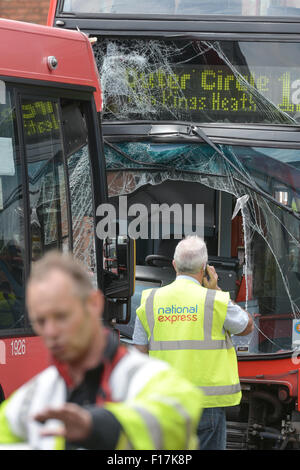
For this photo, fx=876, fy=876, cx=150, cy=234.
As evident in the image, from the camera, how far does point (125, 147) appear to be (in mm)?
6781

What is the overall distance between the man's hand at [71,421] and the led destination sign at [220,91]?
484 centimetres

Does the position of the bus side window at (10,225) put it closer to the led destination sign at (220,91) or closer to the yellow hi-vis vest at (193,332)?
the yellow hi-vis vest at (193,332)

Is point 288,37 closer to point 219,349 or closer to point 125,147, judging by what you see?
point 125,147

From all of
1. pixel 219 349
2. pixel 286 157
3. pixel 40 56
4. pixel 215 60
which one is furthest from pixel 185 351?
pixel 215 60

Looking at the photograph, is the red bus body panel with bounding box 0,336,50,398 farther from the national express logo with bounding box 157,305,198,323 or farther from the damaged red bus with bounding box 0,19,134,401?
the national express logo with bounding box 157,305,198,323

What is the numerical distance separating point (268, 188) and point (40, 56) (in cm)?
215

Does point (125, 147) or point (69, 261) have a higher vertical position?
point (125, 147)

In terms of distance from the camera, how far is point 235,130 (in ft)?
21.5

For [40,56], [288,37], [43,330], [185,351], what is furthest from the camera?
[288,37]

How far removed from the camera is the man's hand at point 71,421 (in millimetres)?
1958

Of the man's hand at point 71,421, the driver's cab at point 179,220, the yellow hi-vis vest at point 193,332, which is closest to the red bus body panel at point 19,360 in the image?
the yellow hi-vis vest at point 193,332

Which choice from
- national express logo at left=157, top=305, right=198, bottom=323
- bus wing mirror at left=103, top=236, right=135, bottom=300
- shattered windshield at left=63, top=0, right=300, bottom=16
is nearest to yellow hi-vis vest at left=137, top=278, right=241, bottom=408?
national express logo at left=157, top=305, right=198, bottom=323

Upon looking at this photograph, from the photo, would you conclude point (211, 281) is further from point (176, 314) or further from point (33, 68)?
point (33, 68)

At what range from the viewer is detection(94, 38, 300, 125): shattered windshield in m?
6.50
